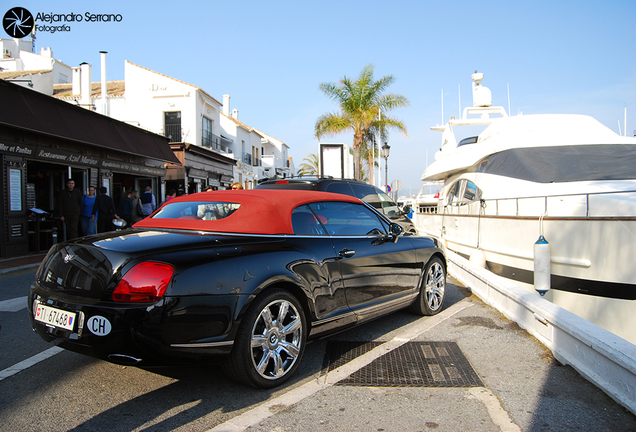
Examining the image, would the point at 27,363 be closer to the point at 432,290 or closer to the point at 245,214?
the point at 245,214

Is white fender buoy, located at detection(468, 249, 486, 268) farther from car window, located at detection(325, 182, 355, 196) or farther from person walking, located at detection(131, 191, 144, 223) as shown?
person walking, located at detection(131, 191, 144, 223)

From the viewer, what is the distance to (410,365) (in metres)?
3.67

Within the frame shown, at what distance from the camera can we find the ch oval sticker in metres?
2.75

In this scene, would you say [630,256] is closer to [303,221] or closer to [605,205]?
[605,205]

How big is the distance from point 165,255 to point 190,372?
1166mm

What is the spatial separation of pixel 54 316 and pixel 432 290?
3.86 metres

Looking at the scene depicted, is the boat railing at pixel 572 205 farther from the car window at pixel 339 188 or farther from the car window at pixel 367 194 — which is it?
the car window at pixel 339 188

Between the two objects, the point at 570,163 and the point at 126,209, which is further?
the point at 126,209

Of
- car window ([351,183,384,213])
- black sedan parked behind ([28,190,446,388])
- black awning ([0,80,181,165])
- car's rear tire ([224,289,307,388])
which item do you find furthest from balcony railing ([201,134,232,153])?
car's rear tire ([224,289,307,388])

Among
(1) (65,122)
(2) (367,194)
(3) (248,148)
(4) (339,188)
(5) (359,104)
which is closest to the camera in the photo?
(4) (339,188)

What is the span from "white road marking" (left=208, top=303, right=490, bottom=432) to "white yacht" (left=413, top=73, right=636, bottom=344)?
6.98 ft

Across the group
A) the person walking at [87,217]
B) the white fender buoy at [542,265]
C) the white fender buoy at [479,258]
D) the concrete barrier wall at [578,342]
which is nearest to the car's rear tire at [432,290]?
the concrete barrier wall at [578,342]

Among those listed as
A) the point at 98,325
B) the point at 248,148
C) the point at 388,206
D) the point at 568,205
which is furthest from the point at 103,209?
the point at 248,148

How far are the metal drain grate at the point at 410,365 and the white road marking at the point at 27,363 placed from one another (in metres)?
2.40
